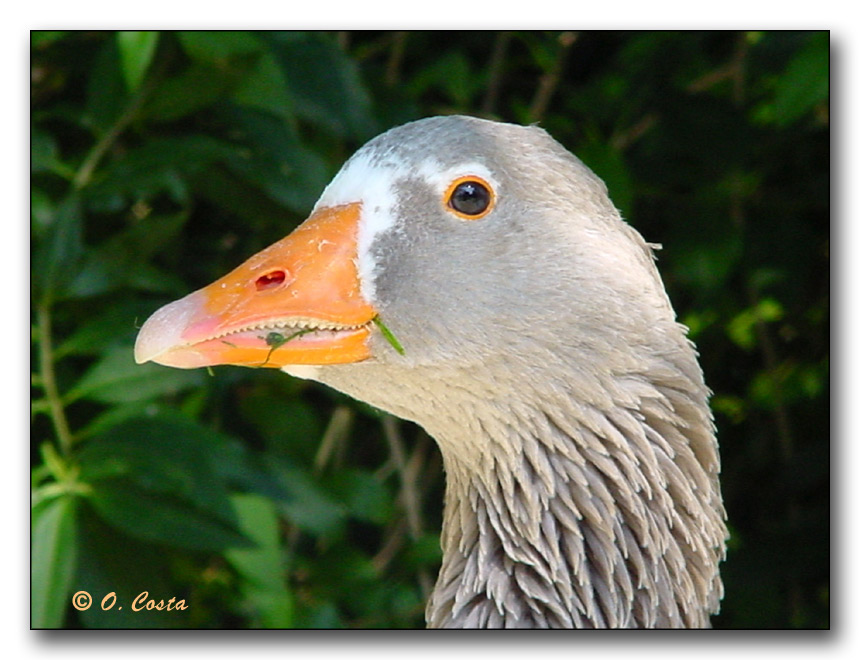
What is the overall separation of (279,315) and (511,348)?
308mm

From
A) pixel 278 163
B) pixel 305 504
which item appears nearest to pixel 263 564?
pixel 305 504

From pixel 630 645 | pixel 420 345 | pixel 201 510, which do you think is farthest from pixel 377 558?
pixel 420 345

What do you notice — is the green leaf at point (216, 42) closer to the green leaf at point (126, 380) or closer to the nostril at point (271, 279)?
the green leaf at point (126, 380)

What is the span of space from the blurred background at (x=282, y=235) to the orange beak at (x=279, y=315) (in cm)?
81

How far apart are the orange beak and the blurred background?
0.81 m

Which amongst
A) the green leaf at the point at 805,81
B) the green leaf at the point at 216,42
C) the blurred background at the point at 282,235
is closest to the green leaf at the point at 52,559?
the blurred background at the point at 282,235

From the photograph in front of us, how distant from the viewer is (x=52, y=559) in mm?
2113

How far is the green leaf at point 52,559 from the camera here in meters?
2.04

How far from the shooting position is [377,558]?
2953mm

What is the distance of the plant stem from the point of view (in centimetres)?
233

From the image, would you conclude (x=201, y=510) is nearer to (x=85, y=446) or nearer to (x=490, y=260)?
(x=85, y=446)

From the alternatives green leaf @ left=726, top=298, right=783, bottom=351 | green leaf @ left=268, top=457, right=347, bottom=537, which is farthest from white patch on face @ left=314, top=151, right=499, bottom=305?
green leaf @ left=726, top=298, right=783, bottom=351

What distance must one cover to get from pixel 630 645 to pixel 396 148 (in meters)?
0.80

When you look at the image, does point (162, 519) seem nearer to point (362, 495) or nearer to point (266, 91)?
point (362, 495)
